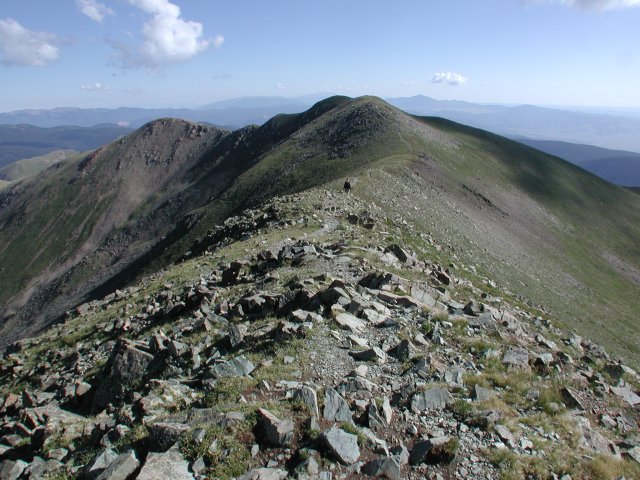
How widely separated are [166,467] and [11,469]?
433 centimetres

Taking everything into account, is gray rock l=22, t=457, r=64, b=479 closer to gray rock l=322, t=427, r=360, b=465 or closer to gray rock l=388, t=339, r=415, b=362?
gray rock l=322, t=427, r=360, b=465

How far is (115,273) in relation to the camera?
8769 centimetres

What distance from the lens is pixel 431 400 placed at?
11.5 meters

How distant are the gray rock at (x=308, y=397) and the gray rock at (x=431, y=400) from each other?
2.66m

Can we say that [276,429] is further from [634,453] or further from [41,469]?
[634,453]

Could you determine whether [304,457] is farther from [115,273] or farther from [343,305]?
[115,273]

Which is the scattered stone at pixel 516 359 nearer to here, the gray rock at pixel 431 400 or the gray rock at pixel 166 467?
the gray rock at pixel 431 400

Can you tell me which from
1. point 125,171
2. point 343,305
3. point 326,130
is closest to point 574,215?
point 326,130

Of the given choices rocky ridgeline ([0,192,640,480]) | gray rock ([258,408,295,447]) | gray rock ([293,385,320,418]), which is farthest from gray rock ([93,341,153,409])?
gray rock ([258,408,295,447])

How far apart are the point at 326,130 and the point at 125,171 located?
96291 mm

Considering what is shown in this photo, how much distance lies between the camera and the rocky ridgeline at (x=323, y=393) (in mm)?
9320

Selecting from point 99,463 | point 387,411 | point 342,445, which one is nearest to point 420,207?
point 387,411

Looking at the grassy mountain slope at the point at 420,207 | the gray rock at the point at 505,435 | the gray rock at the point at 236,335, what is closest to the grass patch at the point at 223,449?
the gray rock at the point at 236,335

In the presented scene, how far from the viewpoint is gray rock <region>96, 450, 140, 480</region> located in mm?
8523
